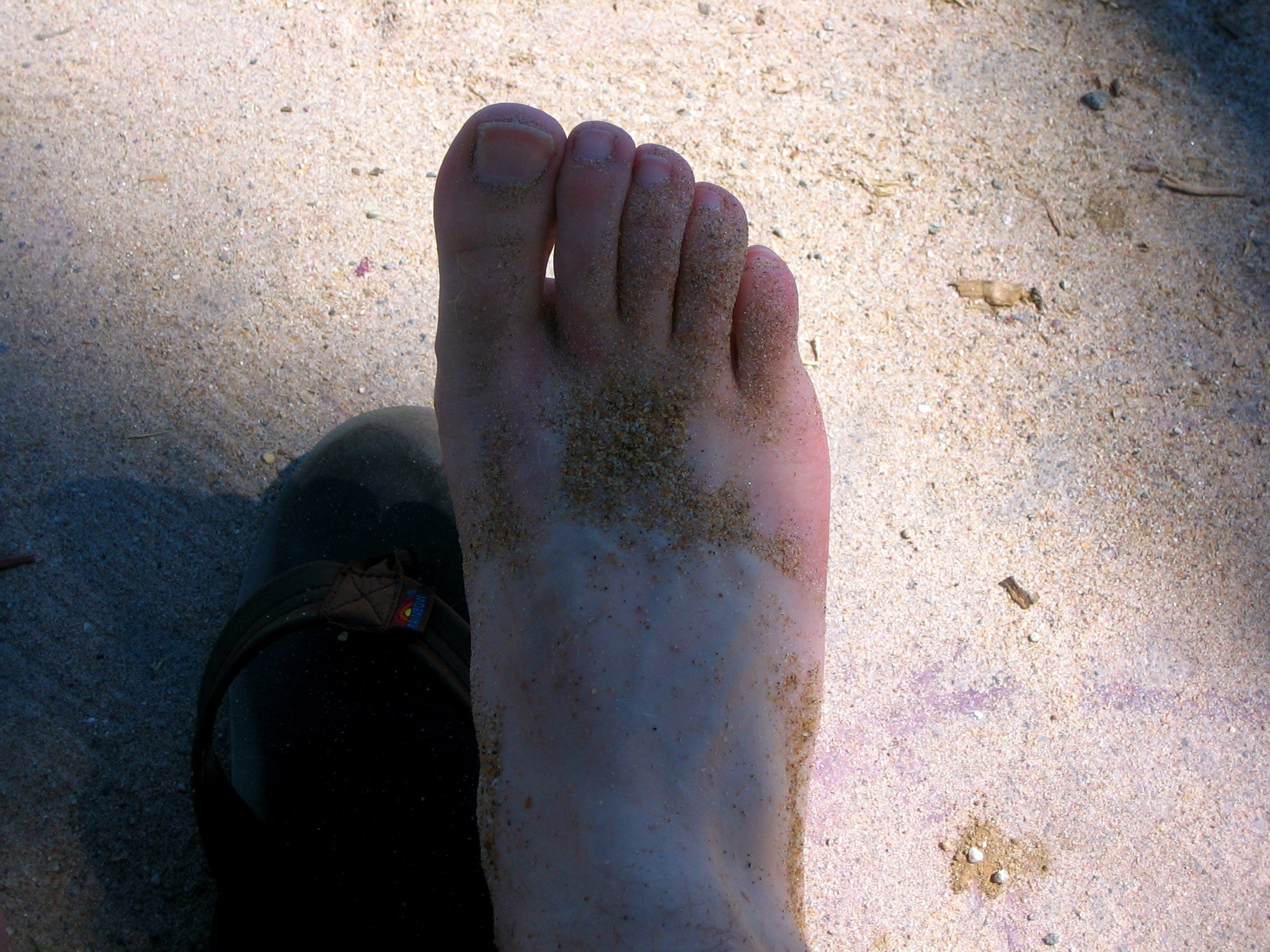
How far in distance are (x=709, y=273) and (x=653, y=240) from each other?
8cm

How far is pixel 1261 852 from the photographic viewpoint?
1138mm

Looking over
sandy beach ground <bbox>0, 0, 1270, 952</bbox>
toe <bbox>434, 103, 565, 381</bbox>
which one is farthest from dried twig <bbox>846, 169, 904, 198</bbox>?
toe <bbox>434, 103, 565, 381</bbox>

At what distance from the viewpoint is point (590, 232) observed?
1020 millimetres

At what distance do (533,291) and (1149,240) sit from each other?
986 millimetres

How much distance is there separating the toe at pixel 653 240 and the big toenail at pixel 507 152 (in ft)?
0.38

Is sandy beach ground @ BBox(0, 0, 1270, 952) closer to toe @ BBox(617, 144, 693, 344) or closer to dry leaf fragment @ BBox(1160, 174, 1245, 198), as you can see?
dry leaf fragment @ BBox(1160, 174, 1245, 198)

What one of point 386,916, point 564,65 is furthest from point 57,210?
point 386,916

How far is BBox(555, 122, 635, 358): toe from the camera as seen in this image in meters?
1.01

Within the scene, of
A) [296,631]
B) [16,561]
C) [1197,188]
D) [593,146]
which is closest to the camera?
[296,631]

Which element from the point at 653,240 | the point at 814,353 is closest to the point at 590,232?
the point at 653,240

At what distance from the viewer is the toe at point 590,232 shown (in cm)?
101

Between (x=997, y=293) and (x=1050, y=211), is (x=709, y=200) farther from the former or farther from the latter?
(x=1050, y=211)

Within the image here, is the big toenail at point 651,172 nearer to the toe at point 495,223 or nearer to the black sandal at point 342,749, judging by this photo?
the toe at point 495,223

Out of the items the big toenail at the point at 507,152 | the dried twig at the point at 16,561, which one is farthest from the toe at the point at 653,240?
the dried twig at the point at 16,561
